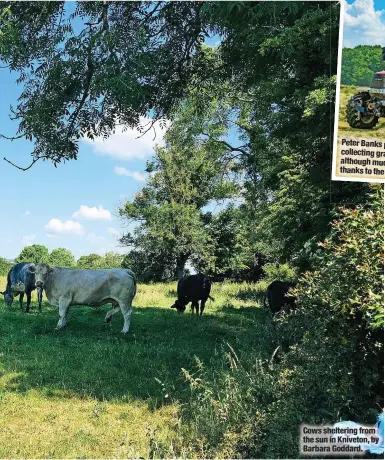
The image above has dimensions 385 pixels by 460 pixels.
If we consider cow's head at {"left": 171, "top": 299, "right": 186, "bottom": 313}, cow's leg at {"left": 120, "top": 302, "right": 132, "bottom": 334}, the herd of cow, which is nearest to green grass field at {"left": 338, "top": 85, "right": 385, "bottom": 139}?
the herd of cow

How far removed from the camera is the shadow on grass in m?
7.70

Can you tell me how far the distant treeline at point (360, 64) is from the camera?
177 inches

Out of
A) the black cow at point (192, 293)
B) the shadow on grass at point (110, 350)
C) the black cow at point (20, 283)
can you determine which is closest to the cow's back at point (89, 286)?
the shadow on grass at point (110, 350)

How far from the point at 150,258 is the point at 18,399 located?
79.8 ft

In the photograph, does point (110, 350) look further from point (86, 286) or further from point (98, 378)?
Answer: point (86, 286)

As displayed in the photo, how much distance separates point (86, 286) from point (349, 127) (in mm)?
9704

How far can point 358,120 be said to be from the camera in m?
4.39

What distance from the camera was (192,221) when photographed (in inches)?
1238

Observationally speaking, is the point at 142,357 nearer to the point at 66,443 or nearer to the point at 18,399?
the point at 18,399

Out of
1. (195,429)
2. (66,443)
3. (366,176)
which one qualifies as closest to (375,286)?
(366,176)

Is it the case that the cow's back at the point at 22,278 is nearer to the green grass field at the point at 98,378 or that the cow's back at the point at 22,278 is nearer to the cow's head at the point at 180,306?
the green grass field at the point at 98,378

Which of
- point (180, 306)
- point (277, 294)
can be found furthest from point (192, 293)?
point (277, 294)

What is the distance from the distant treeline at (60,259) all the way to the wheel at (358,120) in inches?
832

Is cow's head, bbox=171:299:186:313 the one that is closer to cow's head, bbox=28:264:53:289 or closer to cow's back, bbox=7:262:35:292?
cow's back, bbox=7:262:35:292
